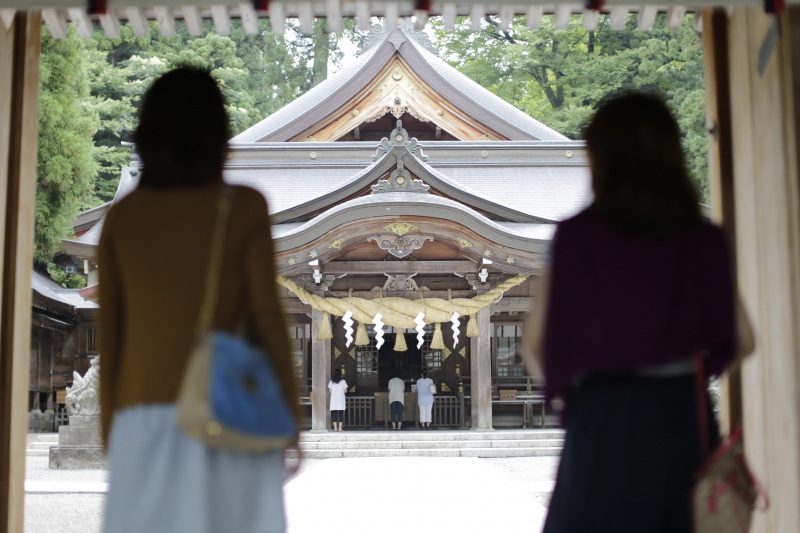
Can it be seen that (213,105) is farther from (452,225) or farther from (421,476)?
(452,225)

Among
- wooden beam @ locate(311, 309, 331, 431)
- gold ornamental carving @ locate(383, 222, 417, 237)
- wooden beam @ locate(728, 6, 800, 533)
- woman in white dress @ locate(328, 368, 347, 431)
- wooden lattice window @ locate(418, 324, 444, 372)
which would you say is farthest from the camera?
wooden lattice window @ locate(418, 324, 444, 372)

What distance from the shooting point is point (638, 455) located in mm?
2053

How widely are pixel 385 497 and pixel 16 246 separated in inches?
223

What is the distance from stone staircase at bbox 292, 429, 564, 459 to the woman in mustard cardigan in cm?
1220

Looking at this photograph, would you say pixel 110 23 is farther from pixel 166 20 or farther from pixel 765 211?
pixel 765 211

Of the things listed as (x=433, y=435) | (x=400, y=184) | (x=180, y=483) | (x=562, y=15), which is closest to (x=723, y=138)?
(x=562, y=15)

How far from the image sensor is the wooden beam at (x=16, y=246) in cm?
338

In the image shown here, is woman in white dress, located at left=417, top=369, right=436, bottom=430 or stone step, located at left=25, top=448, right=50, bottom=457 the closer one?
stone step, located at left=25, top=448, right=50, bottom=457

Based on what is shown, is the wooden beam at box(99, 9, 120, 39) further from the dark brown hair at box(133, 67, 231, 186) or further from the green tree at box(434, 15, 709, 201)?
the green tree at box(434, 15, 709, 201)

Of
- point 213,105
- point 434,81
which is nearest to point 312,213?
point 434,81

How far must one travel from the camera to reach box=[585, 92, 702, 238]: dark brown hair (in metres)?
2.05

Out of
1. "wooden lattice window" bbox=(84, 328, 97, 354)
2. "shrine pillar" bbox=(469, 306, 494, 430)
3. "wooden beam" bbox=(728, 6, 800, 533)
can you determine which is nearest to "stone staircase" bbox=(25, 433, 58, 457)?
"wooden lattice window" bbox=(84, 328, 97, 354)

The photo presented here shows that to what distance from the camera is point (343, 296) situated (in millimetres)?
16297

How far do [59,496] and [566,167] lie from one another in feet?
41.2
